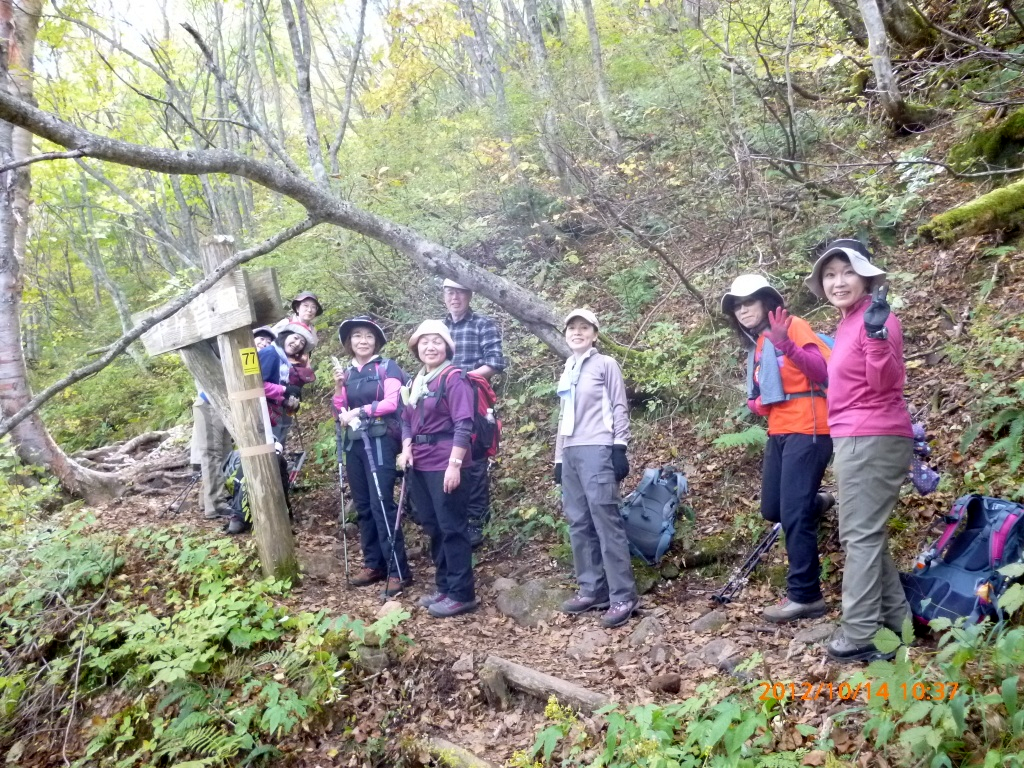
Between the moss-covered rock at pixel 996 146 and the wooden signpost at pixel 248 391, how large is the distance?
7.10m

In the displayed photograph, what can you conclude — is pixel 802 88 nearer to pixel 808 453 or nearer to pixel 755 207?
pixel 755 207

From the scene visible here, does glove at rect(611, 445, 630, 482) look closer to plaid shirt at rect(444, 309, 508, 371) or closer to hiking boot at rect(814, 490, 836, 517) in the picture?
hiking boot at rect(814, 490, 836, 517)

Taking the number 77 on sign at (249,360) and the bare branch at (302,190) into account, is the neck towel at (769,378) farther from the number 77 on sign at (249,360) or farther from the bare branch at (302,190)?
the number 77 on sign at (249,360)

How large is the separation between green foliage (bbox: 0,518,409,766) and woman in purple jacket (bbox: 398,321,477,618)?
82 centimetres

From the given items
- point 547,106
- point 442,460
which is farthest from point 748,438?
point 547,106

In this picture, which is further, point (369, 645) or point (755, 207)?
point (755, 207)

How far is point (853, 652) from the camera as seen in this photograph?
351cm

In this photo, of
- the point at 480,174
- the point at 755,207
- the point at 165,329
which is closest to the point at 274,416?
the point at 165,329

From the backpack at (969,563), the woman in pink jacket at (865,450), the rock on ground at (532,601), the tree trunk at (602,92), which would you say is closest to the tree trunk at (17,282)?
the rock on ground at (532,601)

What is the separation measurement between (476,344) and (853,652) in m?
4.17

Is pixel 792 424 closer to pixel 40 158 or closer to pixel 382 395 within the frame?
pixel 382 395

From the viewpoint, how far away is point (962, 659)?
9.05 ft

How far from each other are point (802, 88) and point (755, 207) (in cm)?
314

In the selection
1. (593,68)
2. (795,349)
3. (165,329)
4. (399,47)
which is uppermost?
(399,47)
